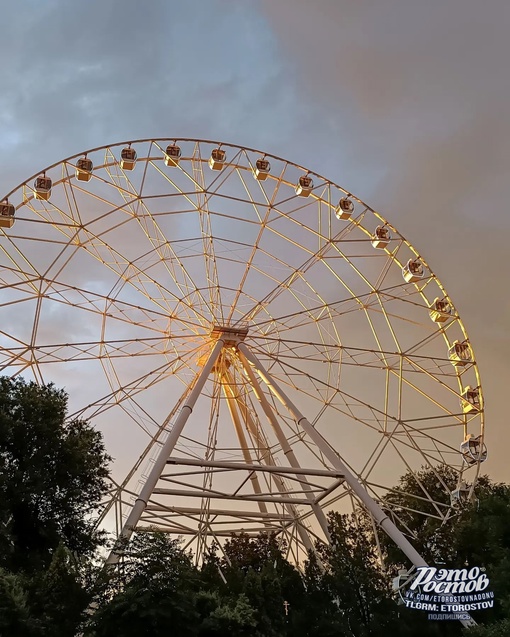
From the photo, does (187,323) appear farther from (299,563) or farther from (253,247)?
(299,563)

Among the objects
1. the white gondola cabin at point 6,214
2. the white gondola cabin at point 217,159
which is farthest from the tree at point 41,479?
the white gondola cabin at point 217,159

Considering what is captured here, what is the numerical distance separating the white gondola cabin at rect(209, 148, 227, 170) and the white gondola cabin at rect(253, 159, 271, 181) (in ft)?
4.70

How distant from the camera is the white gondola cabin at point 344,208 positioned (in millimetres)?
30969

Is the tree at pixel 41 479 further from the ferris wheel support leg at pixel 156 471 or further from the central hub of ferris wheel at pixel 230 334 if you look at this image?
the central hub of ferris wheel at pixel 230 334

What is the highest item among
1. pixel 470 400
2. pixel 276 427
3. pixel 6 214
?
pixel 6 214

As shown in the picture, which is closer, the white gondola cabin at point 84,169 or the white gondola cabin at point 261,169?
the white gondola cabin at point 84,169

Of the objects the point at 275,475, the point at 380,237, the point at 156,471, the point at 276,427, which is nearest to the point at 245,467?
the point at 156,471

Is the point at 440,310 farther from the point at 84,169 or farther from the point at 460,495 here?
the point at 84,169

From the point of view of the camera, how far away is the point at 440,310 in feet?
104

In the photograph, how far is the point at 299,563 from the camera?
89.9 feet

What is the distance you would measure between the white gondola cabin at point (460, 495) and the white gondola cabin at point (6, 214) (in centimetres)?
2100

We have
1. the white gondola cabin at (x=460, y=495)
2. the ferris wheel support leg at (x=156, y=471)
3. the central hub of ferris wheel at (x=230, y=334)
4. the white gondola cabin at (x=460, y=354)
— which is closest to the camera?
the ferris wheel support leg at (x=156, y=471)

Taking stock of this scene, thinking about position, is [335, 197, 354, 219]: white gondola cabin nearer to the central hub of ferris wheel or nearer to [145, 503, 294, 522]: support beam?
the central hub of ferris wheel

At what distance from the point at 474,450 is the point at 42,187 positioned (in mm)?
21007
